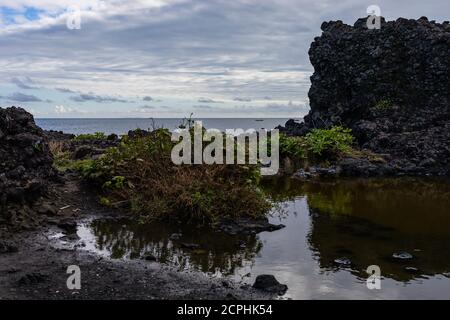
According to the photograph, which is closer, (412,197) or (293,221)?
(293,221)

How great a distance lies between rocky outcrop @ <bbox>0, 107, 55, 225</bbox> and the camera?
37.2ft

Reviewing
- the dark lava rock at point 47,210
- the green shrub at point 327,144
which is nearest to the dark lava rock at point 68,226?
the dark lava rock at point 47,210

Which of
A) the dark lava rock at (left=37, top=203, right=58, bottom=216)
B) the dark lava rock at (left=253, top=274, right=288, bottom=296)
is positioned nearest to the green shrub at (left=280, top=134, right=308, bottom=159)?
the dark lava rock at (left=37, top=203, right=58, bottom=216)

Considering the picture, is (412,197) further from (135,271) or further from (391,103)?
(391,103)

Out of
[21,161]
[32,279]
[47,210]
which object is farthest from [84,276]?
Answer: [21,161]

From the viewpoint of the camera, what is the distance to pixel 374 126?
2988 centimetres

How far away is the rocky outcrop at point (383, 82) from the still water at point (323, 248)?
1346cm

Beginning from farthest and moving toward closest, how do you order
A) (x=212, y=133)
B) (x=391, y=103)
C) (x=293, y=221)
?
(x=391, y=103)
(x=212, y=133)
(x=293, y=221)

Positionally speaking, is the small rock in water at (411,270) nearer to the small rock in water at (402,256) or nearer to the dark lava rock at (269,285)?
the small rock in water at (402,256)

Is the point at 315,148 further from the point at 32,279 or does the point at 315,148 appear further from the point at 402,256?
the point at 32,279

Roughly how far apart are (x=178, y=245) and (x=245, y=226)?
2.04 metres

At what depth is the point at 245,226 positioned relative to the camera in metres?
12.0
